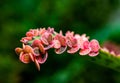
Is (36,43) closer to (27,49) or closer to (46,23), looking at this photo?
(27,49)

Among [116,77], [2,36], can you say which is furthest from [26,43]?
[2,36]

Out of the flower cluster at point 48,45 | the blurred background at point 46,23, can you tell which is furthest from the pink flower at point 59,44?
the blurred background at point 46,23

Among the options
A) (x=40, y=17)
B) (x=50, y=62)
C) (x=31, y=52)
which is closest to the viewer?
(x=31, y=52)

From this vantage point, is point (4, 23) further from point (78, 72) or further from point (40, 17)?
point (78, 72)

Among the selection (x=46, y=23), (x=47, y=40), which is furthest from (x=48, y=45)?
(x=46, y=23)

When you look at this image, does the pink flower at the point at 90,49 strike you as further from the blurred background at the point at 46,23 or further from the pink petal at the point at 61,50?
the blurred background at the point at 46,23

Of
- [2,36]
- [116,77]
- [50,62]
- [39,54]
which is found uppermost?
[2,36]

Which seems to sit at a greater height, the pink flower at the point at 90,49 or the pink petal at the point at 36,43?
the pink petal at the point at 36,43
